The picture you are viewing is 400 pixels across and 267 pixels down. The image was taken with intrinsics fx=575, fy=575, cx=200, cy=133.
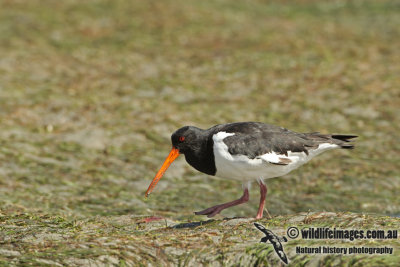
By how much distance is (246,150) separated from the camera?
8.18 metres

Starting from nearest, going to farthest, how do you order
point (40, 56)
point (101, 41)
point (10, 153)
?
1. point (10, 153)
2. point (40, 56)
3. point (101, 41)

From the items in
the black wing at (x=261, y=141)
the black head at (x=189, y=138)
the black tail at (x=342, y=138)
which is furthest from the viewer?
the black tail at (x=342, y=138)

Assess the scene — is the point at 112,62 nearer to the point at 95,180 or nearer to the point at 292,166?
the point at 95,180

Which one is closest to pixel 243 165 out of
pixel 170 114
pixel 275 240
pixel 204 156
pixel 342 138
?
pixel 204 156

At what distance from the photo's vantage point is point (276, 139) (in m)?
8.57

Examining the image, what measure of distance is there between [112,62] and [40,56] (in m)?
2.29

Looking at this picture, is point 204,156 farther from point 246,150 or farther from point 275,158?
point 275,158

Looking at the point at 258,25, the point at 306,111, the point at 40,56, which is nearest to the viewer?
the point at 306,111

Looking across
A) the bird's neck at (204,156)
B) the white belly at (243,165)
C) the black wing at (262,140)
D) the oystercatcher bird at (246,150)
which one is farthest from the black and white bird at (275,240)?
the bird's neck at (204,156)

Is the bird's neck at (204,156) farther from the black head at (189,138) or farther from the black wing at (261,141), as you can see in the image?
the black wing at (261,141)

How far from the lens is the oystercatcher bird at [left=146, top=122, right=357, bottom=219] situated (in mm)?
8234

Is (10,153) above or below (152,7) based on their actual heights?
below

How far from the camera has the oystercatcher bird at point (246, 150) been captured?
8.23 metres

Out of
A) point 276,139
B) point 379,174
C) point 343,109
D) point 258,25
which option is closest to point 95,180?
point 276,139
